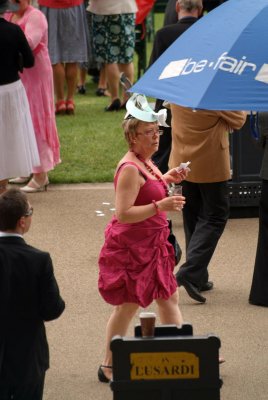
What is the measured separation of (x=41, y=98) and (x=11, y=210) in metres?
6.09

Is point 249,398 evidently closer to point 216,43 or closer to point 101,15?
point 216,43

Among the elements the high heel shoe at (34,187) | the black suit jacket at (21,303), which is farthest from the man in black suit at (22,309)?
the high heel shoe at (34,187)

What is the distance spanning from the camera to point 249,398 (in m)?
6.42

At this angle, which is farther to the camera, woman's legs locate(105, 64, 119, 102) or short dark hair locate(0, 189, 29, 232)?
woman's legs locate(105, 64, 119, 102)

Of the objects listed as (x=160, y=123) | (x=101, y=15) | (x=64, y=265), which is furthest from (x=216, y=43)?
(x=101, y=15)

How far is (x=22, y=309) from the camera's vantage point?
17.2 feet

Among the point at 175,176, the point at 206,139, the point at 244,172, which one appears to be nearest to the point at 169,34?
the point at 244,172

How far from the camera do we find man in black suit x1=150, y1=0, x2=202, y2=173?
8759 millimetres

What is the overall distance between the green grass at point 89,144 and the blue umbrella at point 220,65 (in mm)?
5756

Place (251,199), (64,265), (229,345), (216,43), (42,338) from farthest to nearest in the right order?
1. (251,199)
2. (64,265)
3. (229,345)
4. (216,43)
5. (42,338)

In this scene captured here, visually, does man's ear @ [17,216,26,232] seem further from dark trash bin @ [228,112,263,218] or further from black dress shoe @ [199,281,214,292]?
dark trash bin @ [228,112,263,218]

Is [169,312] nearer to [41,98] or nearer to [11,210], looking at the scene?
[11,210]

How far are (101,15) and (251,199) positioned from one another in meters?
5.46

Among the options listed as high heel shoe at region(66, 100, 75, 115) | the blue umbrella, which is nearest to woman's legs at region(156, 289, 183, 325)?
the blue umbrella
